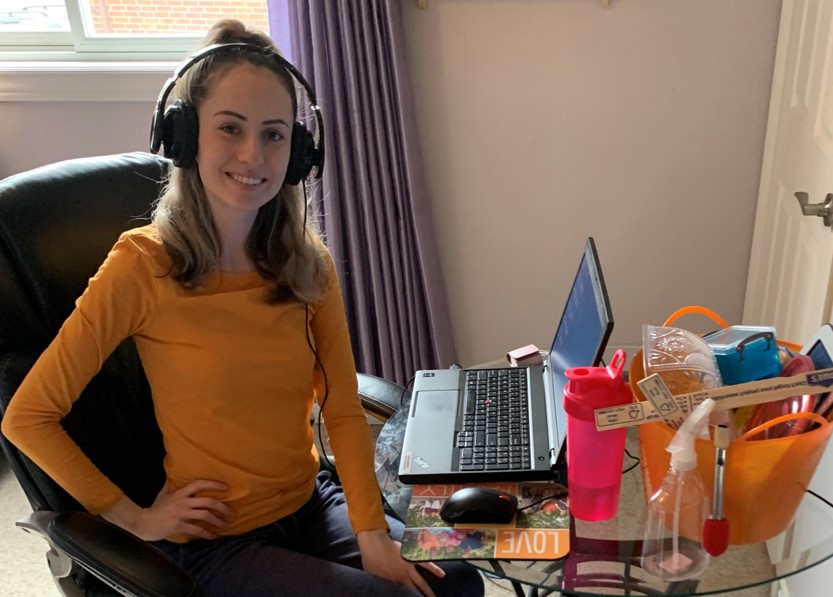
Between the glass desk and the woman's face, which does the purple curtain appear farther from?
the glass desk

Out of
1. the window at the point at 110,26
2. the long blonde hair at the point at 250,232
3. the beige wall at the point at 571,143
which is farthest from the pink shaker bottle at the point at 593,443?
the window at the point at 110,26

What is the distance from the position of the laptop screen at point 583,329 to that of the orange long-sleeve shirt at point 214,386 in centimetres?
33

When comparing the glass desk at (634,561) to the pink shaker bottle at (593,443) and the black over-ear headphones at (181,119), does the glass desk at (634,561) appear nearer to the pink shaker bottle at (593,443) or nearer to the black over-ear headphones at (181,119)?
the pink shaker bottle at (593,443)

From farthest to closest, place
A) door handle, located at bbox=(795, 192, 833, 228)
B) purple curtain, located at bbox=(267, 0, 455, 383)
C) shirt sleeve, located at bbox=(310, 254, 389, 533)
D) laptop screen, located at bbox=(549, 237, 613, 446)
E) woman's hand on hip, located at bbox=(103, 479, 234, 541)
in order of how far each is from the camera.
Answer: purple curtain, located at bbox=(267, 0, 455, 383) < door handle, located at bbox=(795, 192, 833, 228) < shirt sleeve, located at bbox=(310, 254, 389, 533) < woman's hand on hip, located at bbox=(103, 479, 234, 541) < laptop screen, located at bbox=(549, 237, 613, 446)

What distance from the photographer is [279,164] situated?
1143 millimetres

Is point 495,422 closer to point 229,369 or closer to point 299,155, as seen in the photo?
point 229,369

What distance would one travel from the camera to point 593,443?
3.11 feet

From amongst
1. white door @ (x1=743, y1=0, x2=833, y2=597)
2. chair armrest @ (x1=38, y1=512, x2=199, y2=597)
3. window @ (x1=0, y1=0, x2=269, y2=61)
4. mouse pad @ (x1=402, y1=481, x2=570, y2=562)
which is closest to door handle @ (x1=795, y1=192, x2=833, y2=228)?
white door @ (x1=743, y1=0, x2=833, y2=597)

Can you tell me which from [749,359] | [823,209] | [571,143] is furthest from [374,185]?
[749,359]

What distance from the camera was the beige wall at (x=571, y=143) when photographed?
1.88 metres

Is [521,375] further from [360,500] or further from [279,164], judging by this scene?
[279,164]

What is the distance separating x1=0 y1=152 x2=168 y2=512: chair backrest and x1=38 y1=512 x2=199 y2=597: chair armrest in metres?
0.10

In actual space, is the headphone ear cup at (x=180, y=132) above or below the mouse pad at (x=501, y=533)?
above

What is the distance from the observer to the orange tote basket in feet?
2.89
